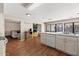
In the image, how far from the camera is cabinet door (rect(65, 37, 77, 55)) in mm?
2877

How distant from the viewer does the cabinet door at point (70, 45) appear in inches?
113

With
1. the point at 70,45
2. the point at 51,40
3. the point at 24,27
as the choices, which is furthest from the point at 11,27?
the point at 70,45

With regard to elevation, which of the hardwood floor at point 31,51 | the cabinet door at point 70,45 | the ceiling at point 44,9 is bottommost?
the hardwood floor at point 31,51

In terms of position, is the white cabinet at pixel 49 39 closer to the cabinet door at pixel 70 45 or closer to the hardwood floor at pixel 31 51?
the hardwood floor at pixel 31 51

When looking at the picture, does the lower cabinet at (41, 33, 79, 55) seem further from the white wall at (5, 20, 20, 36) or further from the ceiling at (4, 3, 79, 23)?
the white wall at (5, 20, 20, 36)

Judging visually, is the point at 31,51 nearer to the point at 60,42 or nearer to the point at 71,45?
the point at 60,42

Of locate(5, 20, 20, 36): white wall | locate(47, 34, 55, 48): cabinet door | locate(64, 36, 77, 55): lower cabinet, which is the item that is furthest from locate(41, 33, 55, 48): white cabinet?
locate(5, 20, 20, 36): white wall

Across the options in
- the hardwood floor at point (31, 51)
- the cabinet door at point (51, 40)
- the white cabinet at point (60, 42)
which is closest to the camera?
the hardwood floor at point (31, 51)

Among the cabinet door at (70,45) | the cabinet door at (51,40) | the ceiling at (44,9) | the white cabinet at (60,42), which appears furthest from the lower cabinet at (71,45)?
the ceiling at (44,9)

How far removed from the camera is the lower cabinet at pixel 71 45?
2863 mm

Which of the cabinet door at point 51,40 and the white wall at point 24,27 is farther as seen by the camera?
the white wall at point 24,27

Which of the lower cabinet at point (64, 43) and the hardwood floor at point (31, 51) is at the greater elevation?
the lower cabinet at point (64, 43)

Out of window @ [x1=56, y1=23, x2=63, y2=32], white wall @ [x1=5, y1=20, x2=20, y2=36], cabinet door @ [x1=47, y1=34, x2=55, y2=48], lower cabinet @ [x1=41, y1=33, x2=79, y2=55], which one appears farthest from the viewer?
white wall @ [x1=5, y1=20, x2=20, y2=36]

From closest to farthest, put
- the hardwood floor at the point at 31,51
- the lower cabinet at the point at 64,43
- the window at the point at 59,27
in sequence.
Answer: the lower cabinet at the point at 64,43
the hardwood floor at the point at 31,51
the window at the point at 59,27
